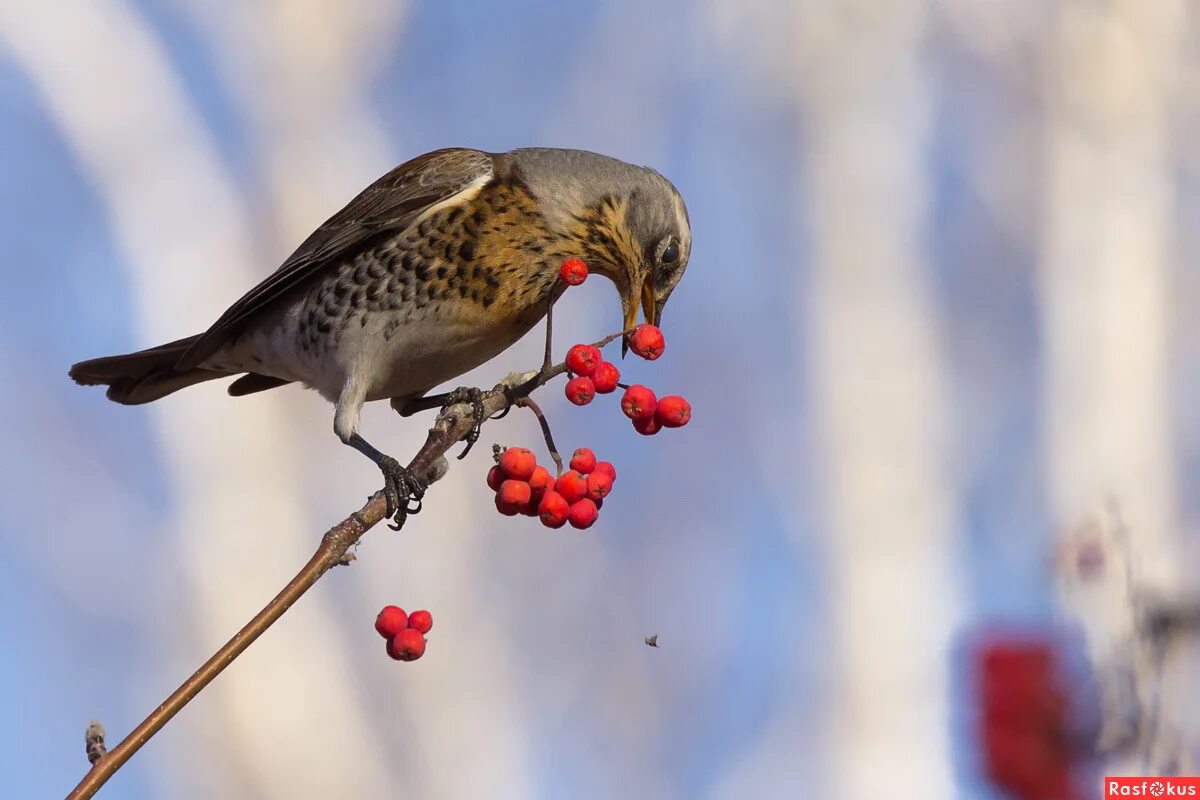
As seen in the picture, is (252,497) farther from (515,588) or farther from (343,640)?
(515,588)

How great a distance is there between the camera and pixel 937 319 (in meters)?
6.54

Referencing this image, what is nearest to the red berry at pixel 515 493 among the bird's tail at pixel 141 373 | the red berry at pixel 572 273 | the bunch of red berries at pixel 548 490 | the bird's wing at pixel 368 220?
the bunch of red berries at pixel 548 490

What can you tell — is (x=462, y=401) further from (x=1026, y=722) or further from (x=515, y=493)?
(x=1026, y=722)

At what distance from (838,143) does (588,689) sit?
105 inches

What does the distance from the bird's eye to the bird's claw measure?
2.09ft

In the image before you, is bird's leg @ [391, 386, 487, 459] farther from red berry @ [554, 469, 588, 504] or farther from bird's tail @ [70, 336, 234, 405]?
bird's tail @ [70, 336, 234, 405]

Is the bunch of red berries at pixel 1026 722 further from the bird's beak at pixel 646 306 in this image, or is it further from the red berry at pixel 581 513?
the bird's beak at pixel 646 306

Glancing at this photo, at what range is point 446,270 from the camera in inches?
137

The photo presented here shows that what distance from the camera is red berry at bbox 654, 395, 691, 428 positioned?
2.37 metres

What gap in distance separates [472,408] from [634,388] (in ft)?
0.83

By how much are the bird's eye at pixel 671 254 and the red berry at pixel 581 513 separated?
3.88 ft

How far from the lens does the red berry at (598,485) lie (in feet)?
7.70

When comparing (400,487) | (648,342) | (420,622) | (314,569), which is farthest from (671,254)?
(314,569)

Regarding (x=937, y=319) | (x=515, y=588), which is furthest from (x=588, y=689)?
(x=937, y=319)
